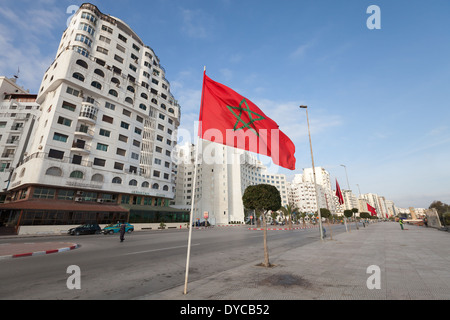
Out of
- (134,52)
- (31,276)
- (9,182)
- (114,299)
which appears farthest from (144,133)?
(114,299)

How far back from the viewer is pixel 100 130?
37.9m

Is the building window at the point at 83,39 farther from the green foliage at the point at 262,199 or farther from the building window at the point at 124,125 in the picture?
the green foliage at the point at 262,199

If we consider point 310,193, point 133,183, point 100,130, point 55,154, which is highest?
point 310,193

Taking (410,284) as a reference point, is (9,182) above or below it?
above

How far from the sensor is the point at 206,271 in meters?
7.01

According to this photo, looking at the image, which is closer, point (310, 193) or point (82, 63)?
point (82, 63)

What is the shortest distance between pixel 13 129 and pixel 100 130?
1042 inches

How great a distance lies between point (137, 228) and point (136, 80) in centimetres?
3333

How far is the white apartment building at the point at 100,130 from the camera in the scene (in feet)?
103

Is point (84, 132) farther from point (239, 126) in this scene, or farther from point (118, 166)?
point (239, 126)

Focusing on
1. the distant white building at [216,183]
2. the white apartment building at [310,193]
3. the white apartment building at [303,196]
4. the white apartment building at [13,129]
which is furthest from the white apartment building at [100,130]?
the white apartment building at [310,193]

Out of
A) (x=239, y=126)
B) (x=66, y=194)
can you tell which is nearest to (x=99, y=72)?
(x=66, y=194)
